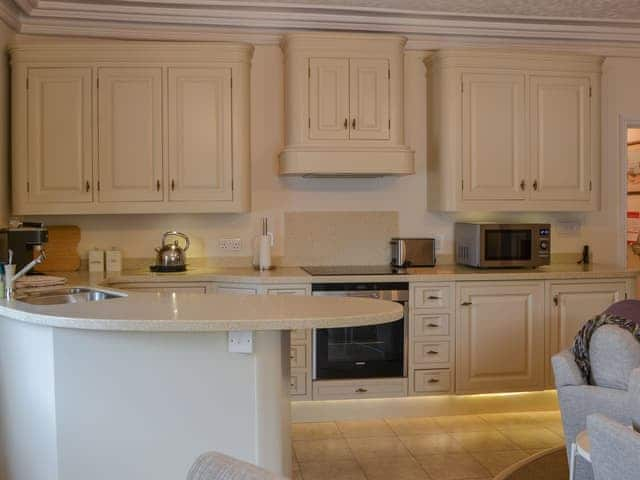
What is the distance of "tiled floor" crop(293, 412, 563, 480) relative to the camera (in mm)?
3674

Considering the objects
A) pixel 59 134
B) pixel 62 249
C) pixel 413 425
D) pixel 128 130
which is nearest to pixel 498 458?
pixel 413 425

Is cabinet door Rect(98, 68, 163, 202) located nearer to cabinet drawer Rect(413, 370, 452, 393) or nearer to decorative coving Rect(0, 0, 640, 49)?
decorative coving Rect(0, 0, 640, 49)

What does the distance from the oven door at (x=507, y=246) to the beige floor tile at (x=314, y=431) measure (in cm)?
143

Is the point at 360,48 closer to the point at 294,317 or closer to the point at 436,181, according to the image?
the point at 436,181

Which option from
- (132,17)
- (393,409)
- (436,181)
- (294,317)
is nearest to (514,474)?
(393,409)

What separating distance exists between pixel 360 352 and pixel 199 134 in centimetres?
171

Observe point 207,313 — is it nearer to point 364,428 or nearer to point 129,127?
point 364,428

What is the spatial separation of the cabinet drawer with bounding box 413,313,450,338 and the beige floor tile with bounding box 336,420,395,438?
595mm

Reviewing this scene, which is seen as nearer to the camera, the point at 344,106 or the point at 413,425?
the point at 413,425

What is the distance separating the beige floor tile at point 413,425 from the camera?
14.3 feet

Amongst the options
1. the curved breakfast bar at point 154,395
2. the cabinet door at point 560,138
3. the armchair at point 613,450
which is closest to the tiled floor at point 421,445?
the curved breakfast bar at point 154,395

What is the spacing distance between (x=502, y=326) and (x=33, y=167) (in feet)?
10.2

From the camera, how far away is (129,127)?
457cm

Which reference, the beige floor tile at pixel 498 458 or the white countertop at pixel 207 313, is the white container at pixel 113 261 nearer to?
the white countertop at pixel 207 313
